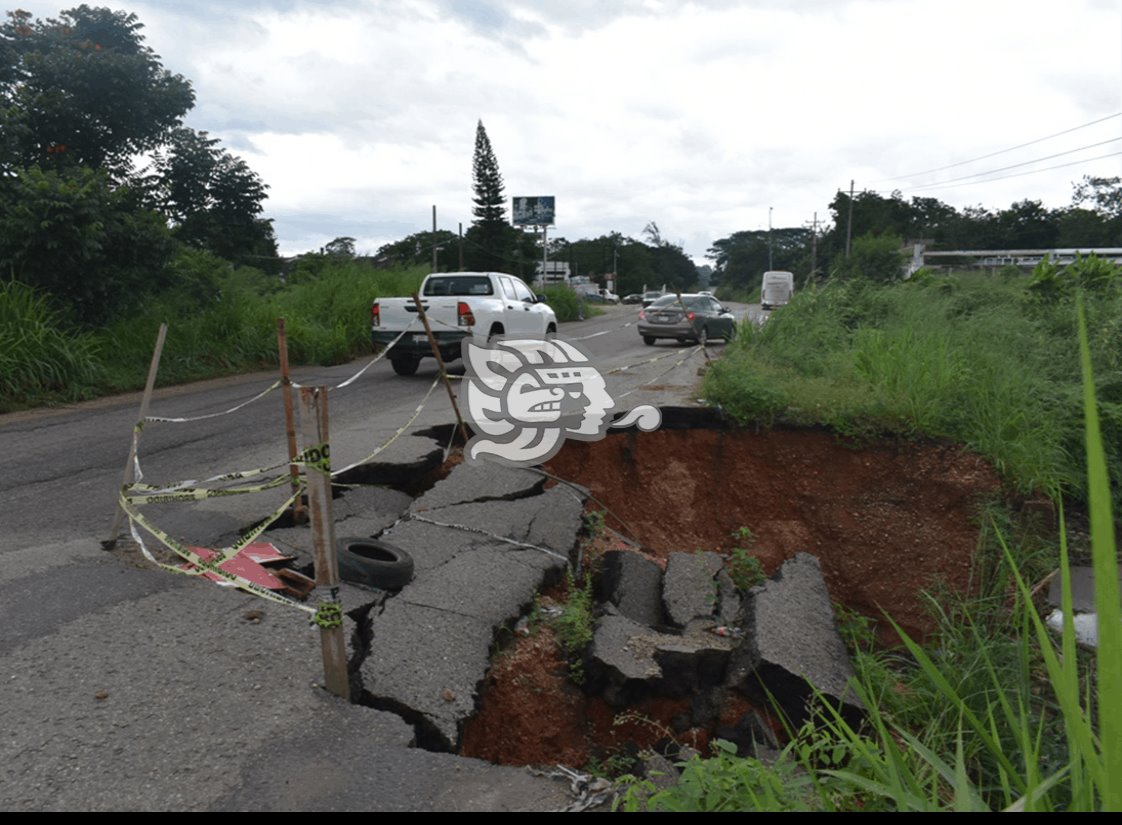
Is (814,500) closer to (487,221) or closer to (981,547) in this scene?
(981,547)

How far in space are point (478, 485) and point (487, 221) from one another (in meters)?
52.3

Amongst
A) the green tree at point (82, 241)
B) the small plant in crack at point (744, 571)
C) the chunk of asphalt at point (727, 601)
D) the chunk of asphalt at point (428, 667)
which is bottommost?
the small plant in crack at point (744, 571)

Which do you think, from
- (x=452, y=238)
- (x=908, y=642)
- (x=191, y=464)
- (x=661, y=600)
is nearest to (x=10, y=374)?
(x=191, y=464)

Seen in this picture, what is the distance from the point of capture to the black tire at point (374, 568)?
168 inches

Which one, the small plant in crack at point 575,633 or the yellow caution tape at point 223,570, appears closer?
the yellow caution tape at point 223,570

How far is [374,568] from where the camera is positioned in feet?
14.0

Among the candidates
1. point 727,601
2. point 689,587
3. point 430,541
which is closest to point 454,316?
point 430,541

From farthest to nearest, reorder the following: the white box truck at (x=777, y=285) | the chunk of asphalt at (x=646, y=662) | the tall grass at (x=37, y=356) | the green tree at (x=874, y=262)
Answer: the white box truck at (x=777, y=285) < the green tree at (x=874, y=262) < the tall grass at (x=37, y=356) < the chunk of asphalt at (x=646, y=662)

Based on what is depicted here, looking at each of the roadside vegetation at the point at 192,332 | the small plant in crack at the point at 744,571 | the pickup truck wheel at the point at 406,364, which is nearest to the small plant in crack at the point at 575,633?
the small plant in crack at the point at 744,571

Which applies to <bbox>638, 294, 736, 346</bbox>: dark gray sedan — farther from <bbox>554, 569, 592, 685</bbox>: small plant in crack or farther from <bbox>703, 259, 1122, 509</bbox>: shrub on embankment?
<bbox>554, 569, 592, 685</bbox>: small plant in crack

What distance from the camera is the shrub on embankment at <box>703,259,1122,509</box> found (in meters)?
7.52

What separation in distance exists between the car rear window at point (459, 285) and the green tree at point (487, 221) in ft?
139

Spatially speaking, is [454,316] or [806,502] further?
[454,316]

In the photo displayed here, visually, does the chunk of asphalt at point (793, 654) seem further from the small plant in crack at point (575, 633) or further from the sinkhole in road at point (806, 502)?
the sinkhole in road at point (806, 502)
